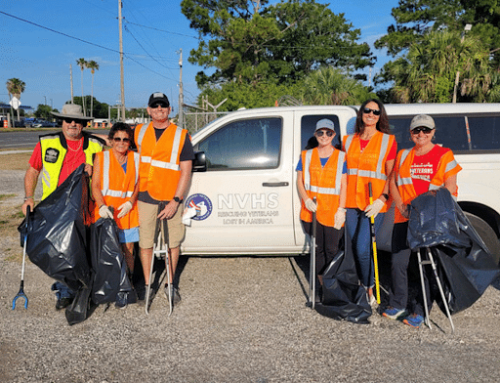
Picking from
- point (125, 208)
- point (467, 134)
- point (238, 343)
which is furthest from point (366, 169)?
point (125, 208)

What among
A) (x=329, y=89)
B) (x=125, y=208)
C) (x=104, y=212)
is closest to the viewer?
(x=104, y=212)

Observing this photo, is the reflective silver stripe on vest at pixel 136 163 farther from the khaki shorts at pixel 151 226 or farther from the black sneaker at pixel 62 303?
the black sneaker at pixel 62 303

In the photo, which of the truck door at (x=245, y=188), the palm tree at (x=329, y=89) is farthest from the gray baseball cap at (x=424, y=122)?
the palm tree at (x=329, y=89)

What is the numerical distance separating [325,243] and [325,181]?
1.84 ft

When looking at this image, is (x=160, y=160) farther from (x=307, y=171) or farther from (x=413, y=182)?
(x=413, y=182)

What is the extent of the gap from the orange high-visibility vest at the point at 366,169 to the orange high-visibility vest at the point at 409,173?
0.13 meters

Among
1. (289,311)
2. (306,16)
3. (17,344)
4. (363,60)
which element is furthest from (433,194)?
(363,60)

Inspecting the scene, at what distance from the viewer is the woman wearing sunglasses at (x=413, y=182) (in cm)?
328

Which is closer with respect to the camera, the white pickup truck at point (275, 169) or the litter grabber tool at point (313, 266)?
the litter grabber tool at point (313, 266)

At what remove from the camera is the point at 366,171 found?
3.62 meters

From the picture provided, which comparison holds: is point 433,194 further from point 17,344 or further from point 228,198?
point 17,344

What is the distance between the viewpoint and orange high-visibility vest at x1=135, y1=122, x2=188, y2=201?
3756 millimetres

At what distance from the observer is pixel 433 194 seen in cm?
328

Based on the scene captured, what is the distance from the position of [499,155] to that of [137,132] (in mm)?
3517
